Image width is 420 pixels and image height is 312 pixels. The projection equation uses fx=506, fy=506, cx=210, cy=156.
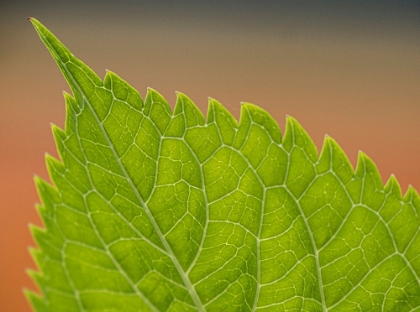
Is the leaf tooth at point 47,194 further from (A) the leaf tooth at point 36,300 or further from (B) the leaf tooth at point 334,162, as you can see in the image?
(B) the leaf tooth at point 334,162

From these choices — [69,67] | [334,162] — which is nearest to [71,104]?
[69,67]

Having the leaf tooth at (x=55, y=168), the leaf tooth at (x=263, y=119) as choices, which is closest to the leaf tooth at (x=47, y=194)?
the leaf tooth at (x=55, y=168)

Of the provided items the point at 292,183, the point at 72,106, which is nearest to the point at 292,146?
the point at 292,183

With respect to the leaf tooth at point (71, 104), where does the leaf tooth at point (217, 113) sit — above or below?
below

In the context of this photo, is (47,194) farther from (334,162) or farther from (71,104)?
(334,162)

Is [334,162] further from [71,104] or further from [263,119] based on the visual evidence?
[71,104]

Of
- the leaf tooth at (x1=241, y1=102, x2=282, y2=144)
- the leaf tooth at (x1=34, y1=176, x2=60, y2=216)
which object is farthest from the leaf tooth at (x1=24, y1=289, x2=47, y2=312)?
the leaf tooth at (x1=241, y1=102, x2=282, y2=144)

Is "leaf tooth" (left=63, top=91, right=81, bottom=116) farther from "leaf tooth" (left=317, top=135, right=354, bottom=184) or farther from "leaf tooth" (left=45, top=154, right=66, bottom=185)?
"leaf tooth" (left=317, top=135, right=354, bottom=184)

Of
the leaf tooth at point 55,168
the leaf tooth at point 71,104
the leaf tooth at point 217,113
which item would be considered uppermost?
the leaf tooth at point 71,104
